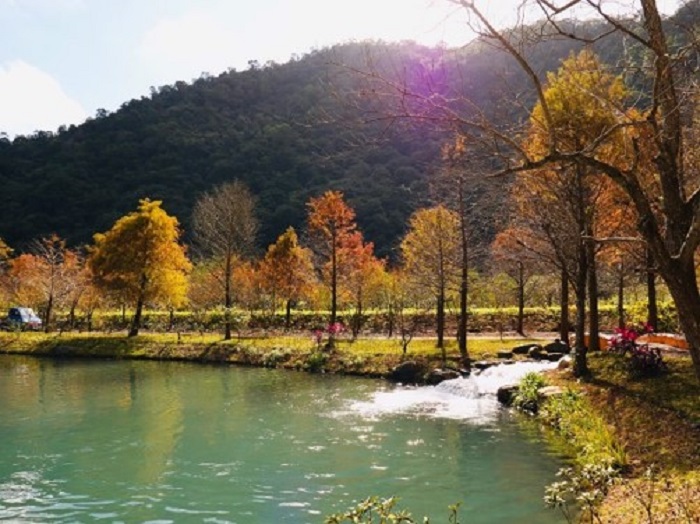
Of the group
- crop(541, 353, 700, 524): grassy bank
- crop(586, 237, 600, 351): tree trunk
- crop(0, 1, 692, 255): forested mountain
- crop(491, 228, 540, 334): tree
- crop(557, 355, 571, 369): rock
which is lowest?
crop(541, 353, 700, 524): grassy bank

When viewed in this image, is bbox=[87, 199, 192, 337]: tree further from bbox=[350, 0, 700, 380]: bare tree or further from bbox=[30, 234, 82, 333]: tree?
bbox=[350, 0, 700, 380]: bare tree

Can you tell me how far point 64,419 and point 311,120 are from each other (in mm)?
16814

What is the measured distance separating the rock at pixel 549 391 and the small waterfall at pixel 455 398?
154 cm

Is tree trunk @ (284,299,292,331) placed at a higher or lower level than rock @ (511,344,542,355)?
higher

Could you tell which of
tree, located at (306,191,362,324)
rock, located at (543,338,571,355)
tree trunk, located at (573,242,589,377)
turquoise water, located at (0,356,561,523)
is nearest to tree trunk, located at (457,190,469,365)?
rock, located at (543,338,571,355)

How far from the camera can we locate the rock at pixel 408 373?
26266 mm

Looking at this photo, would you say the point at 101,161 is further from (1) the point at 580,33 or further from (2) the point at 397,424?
(1) the point at 580,33

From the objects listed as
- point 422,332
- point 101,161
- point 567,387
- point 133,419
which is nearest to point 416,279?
point 422,332

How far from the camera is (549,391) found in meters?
18.8

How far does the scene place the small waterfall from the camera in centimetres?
1970

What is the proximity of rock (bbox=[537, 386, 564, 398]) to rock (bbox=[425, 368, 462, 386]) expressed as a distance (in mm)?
6218

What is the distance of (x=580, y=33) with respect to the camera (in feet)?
21.0

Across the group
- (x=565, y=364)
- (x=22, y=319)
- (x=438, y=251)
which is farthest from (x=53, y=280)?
(x=565, y=364)

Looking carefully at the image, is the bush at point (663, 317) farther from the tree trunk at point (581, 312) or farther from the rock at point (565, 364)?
the tree trunk at point (581, 312)
